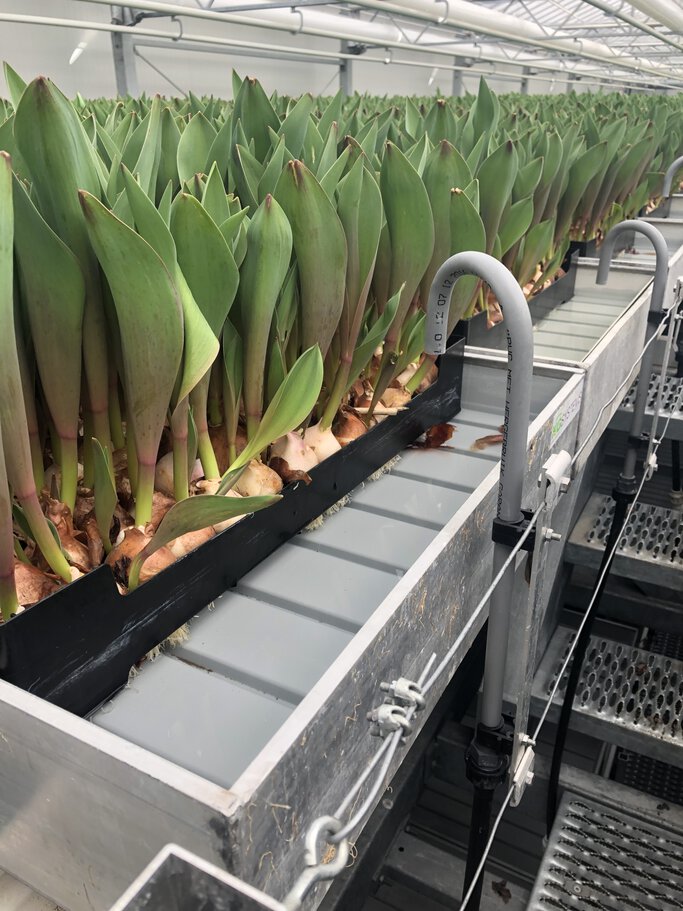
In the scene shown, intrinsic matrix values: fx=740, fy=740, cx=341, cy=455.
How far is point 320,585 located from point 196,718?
185mm

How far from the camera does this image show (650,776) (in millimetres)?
1842

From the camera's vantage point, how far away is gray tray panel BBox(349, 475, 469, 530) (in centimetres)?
78

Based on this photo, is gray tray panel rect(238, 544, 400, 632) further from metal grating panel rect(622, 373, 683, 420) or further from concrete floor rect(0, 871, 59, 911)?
metal grating panel rect(622, 373, 683, 420)

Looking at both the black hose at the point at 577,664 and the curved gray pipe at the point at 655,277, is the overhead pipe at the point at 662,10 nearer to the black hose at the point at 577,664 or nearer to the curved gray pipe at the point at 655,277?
the curved gray pipe at the point at 655,277

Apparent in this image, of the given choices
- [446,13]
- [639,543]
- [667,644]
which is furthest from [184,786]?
[446,13]

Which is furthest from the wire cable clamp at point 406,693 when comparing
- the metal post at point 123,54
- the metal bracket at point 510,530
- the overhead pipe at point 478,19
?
the metal post at point 123,54

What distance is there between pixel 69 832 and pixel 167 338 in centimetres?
33

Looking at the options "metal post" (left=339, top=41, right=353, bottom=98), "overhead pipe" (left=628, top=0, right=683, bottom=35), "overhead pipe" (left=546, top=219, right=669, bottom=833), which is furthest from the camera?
"metal post" (left=339, top=41, right=353, bottom=98)

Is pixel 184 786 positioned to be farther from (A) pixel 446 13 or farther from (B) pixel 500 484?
(A) pixel 446 13

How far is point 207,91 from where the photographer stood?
7.19m

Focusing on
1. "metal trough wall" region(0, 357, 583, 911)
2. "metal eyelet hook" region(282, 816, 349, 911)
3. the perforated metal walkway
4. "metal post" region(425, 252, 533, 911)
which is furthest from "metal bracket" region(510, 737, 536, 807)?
the perforated metal walkway

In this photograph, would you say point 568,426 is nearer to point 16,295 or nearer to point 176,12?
point 16,295

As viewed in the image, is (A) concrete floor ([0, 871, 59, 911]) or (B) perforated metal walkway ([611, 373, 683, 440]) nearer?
(A) concrete floor ([0, 871, 59, 911])

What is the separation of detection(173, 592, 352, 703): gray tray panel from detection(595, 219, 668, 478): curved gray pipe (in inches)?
33.5
